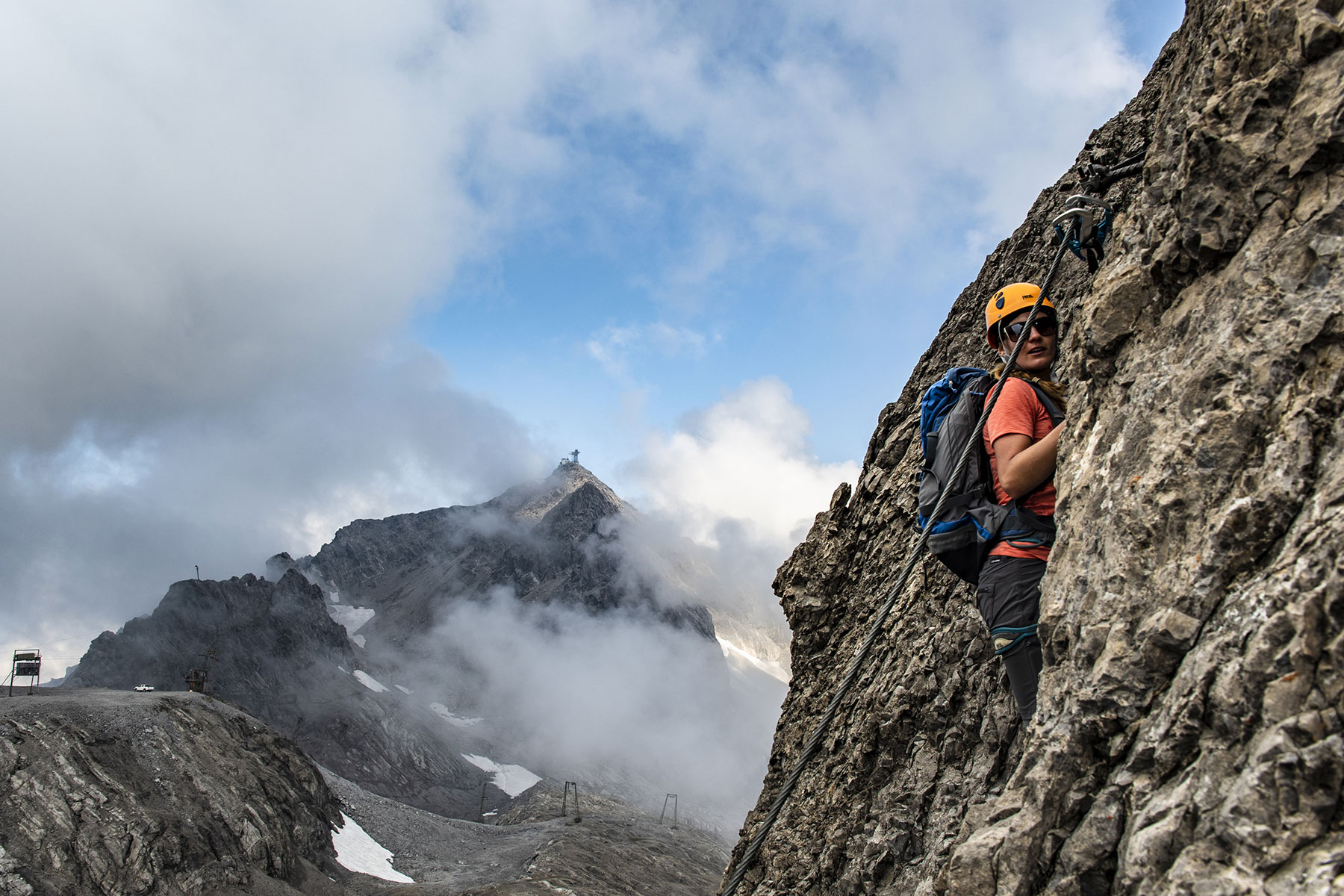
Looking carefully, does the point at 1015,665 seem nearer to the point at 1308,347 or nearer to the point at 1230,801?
the point at 1230,801

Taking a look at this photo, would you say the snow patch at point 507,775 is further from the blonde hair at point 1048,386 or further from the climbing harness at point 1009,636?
the blonde hair at point 1048,386

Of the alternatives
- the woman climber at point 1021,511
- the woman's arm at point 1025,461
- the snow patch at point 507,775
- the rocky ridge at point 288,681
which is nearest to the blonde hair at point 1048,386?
the woman climber at point 1021,511

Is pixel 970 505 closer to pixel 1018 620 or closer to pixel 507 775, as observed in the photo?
pixel 1018 620

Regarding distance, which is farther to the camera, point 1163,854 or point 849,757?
point 849,757

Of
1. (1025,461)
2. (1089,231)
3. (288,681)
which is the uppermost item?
(288,681)

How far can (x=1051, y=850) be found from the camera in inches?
159

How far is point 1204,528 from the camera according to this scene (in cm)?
378

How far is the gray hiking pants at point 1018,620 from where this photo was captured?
5.07 meters

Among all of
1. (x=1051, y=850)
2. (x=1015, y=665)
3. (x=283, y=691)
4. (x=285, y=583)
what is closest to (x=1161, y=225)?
(x=1015, y=665)

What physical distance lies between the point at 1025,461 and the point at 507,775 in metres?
178

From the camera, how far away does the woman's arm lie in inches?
200

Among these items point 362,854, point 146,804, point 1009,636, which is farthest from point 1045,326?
point 362,854

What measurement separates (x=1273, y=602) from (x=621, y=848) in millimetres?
93947

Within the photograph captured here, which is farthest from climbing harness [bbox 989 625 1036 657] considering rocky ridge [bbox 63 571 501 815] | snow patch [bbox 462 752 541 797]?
snow patch [bbox 462 752 541 797]
